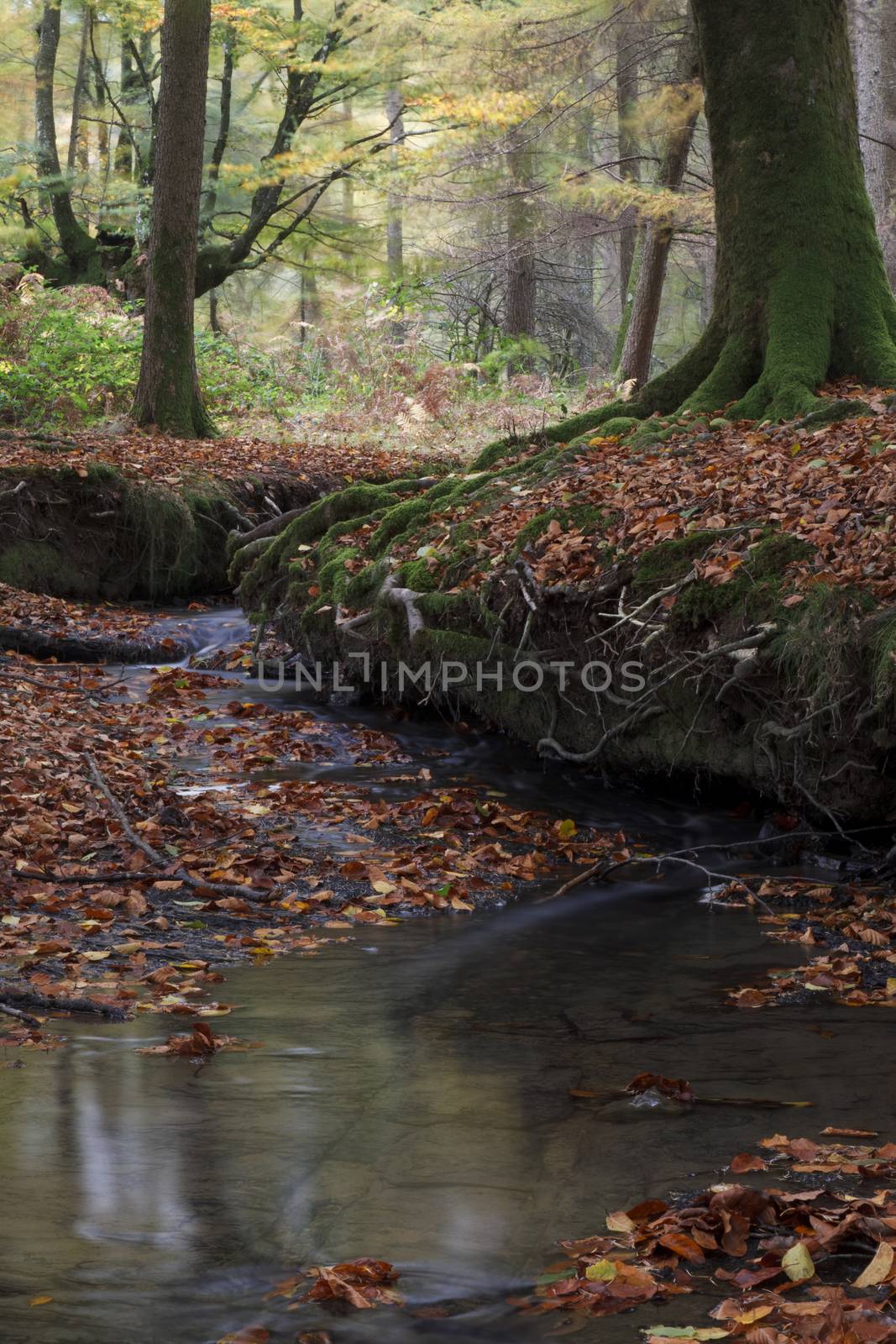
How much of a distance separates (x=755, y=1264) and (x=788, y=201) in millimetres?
8933

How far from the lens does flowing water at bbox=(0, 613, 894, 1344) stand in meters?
2.52

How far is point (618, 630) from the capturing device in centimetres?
700

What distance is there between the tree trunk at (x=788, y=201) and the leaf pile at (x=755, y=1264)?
7504mm

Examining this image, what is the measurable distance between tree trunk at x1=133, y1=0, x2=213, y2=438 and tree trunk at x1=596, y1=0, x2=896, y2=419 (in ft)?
26.1

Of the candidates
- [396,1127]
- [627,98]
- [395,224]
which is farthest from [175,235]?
[396,1127]

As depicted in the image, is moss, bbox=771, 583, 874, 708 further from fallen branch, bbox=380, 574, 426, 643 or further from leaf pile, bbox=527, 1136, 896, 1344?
leaf pile, bbox=527, 1136, 896, 1344

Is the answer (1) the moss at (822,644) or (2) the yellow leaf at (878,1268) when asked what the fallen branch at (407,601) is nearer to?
(1) the moss at (822,644)

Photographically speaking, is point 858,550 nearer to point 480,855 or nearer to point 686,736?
point 686,736

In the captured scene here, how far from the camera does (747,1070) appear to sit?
3.71m

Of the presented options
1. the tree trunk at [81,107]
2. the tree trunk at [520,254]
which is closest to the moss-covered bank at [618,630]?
the tree trunk at [520,254]

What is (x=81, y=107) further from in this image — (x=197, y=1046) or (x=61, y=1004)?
(x=197, y=1046)

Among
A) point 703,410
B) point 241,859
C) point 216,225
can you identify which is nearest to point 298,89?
point 216,225

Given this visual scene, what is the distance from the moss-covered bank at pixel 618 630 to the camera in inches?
233

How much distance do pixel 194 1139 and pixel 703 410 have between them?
765 centimetres
